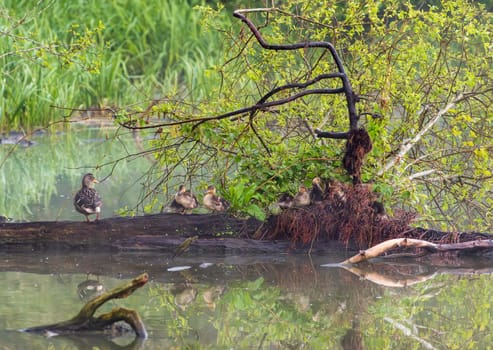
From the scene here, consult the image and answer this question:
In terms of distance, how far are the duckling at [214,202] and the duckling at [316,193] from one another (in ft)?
2.45

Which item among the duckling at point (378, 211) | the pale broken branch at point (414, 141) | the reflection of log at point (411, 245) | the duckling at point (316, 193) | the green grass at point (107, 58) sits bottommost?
the green grass at point (107, 58)

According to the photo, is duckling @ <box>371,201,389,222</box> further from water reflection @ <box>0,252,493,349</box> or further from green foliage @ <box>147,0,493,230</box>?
water reflection @ <box>0,252,493,349</box>

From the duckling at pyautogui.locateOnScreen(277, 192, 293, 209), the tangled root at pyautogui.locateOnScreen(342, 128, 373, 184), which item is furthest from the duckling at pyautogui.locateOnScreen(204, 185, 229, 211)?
the tangled root at pyautogui.locateOnScreen(342, 128, 373, 184)

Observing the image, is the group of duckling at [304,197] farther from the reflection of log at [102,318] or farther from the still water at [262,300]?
the reflection of log at [102,318]

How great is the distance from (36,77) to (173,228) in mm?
7588

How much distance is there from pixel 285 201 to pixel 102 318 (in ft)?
9.45

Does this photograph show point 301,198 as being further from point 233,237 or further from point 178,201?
point 178,201

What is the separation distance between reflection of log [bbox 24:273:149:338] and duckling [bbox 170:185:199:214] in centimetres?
304

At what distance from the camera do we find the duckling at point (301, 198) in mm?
9086

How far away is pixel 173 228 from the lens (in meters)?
9.22

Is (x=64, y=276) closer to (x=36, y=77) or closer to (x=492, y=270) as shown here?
(x=492, y=270)

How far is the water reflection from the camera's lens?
6586 millimetres

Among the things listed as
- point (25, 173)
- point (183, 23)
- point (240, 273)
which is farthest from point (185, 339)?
point (183, 23)

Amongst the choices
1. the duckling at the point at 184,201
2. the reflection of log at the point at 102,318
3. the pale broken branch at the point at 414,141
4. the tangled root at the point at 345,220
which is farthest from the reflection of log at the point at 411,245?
→ the reflection of log at the point at 102,318
